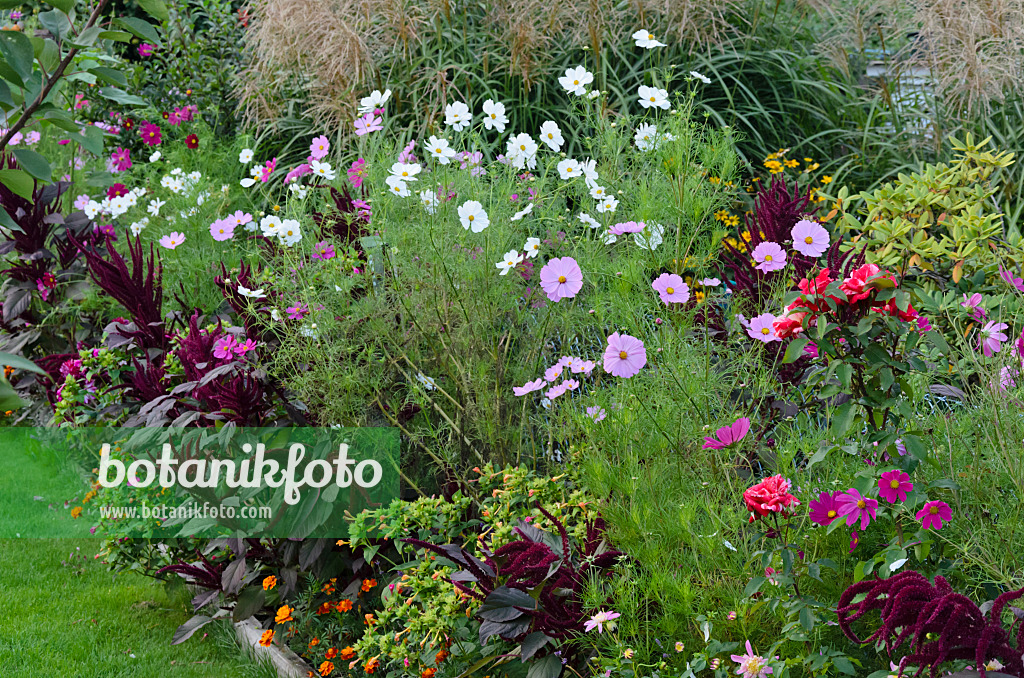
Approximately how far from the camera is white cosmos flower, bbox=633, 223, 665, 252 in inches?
102

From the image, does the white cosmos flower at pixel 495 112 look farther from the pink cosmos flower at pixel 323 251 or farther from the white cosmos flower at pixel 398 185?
Answer: the pink cosmos flower at pixel 323 251

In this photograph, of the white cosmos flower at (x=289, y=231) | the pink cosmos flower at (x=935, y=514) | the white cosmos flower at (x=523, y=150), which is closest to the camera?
the pink cosmos flower at (x=935, y=514)

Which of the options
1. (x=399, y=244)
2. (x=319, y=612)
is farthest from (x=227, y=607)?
(x=399, y=244)

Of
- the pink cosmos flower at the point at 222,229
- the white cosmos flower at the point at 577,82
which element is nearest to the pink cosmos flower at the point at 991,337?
the white cosmos flower at the point at 577,82

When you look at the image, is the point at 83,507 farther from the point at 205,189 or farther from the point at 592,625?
the point at 592,625

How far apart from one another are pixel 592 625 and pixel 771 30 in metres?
5.19

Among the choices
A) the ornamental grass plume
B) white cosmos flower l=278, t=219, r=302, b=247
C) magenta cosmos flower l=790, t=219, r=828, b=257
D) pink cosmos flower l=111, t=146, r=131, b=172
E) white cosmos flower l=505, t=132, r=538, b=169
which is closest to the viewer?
the ornamental grass plume

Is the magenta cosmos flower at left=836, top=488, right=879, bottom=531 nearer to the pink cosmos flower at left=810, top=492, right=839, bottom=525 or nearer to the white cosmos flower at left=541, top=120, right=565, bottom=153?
the pink cosmos flower at left=810, top=492, right=839, bottom=525

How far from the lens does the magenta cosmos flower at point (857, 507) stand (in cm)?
170

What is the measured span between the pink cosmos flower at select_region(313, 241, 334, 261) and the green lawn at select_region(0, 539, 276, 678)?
141 cm

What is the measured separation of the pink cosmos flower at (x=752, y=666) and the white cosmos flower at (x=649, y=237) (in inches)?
50.4

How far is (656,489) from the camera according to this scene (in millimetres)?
2127

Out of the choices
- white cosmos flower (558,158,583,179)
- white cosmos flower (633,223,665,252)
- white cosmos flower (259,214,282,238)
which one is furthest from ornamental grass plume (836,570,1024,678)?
white cosmos flower (259,214,282,238)

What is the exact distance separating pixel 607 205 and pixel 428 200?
1.92 ft
